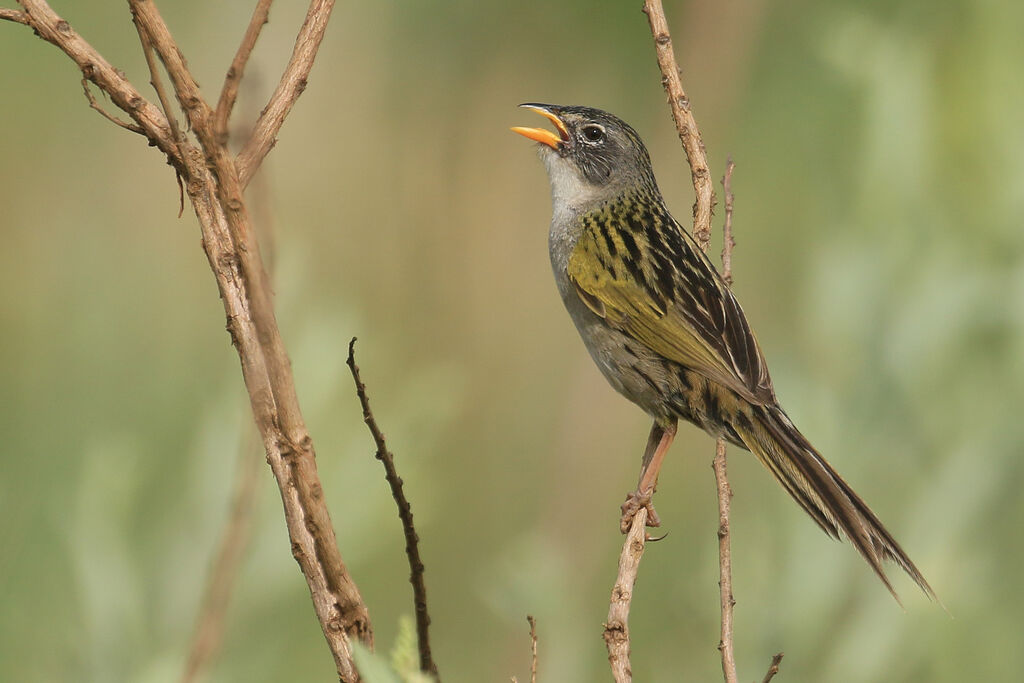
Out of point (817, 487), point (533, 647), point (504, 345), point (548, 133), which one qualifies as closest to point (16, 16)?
point (533, 647)

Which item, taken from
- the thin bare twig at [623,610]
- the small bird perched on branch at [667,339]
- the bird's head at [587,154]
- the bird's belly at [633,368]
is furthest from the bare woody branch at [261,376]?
the bird's head at [587,154]

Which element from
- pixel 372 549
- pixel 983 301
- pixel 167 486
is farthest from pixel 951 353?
pixel 167 486

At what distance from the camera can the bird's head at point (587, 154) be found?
15.6ft

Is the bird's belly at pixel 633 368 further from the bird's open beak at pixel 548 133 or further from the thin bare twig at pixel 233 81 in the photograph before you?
the thin bare twig at pixel 233 81

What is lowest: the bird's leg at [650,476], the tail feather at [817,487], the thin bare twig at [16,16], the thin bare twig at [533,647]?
the thin bare twig at [533,647]

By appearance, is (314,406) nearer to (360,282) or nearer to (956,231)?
(956,231)

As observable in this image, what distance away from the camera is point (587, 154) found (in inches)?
190

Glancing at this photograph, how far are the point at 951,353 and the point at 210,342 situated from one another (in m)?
3.71

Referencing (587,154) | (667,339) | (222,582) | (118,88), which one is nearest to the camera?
(118,88)

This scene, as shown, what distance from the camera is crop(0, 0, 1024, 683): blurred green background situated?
3961mm

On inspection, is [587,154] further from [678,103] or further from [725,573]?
[725,573]

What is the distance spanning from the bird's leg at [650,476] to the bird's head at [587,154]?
130cm

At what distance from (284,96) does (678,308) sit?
219 centimetres

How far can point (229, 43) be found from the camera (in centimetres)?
779
